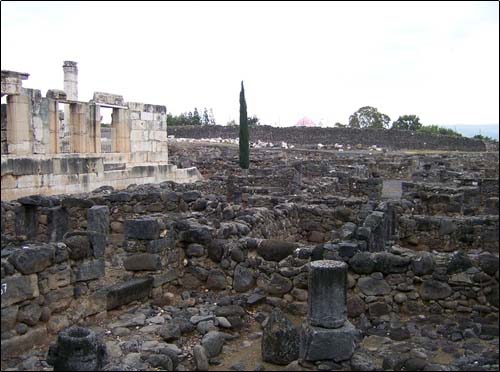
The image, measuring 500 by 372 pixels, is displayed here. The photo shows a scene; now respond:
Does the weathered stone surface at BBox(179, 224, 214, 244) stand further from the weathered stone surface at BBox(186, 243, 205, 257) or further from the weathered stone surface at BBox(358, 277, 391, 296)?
the weathered stone surface at BBox(358, 277, 391, 296)

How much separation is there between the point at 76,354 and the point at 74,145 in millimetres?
13054

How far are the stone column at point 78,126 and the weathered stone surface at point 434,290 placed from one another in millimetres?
13254

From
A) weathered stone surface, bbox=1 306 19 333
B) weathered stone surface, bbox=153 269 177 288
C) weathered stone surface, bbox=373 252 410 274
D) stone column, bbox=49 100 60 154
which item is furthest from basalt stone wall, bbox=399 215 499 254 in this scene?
stone column, bbox=49 100 60 154

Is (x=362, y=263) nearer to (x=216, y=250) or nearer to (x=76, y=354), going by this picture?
(x=216, y=250)

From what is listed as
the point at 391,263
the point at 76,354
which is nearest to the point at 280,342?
the point at 391,263

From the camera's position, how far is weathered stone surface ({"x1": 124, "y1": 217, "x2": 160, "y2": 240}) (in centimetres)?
841

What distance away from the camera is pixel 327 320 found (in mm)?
5891

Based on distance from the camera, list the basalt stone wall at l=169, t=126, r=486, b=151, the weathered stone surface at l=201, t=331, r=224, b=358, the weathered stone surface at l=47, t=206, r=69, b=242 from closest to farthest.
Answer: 1. the weathered stone surface at l=201, t=331, r=224, b=358
2. the weathered stone surface at l=47, t=206, r=69, b=242
3. the basalt stone wall at l=169, t=126, r=486, b=151

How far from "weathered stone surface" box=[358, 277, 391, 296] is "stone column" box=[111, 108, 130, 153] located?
13698 millimetres

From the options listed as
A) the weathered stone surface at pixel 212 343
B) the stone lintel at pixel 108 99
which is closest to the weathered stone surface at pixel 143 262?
the weathered stone surface at pixel 212 343

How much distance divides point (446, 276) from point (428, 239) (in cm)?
507

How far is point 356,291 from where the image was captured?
7.25 meters

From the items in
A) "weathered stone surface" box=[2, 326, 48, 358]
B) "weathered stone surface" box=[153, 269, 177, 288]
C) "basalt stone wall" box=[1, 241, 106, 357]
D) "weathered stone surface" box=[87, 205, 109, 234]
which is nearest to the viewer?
"weathered stone surface" box=[2, 326, 48, 358]

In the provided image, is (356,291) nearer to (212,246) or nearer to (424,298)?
(424,298)
